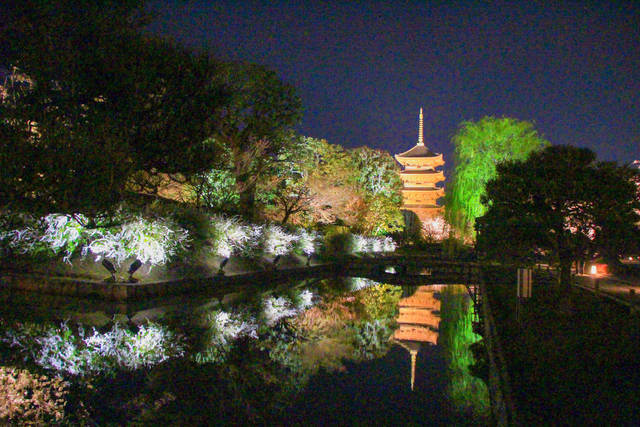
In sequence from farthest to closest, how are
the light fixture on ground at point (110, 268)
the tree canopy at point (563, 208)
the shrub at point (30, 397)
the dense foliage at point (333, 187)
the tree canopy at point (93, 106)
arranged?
1. the dense foliage at point (333, 187)
2. the light fixture on ground at point (110, 268)
3. the tree canopy at point (93, 106)
4. the tree canopy at point (563, 208)
5. the shrub at point (30, 397)

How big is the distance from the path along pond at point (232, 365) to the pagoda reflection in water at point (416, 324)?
0.15 ft

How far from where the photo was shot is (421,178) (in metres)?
65.4

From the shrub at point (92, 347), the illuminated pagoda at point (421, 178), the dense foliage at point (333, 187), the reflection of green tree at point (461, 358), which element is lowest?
the shrub at point (92, 347)

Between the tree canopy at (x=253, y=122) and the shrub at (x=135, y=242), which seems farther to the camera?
the tree canopy at (x=253, y=122)

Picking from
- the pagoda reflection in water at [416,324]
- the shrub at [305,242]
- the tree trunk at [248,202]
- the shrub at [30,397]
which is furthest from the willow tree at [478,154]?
the shrub at [30,397]

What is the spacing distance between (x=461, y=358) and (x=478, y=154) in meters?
31.2

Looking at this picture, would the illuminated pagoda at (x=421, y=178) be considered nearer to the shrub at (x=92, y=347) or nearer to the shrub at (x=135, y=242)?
the shrub at (x=135, y=242)

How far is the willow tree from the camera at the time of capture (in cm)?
3472

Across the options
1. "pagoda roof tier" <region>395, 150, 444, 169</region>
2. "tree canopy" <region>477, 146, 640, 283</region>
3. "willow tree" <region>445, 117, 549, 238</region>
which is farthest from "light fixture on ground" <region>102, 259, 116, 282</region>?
"pagoda roof tier" <region>395, 150, 444, 169</region>

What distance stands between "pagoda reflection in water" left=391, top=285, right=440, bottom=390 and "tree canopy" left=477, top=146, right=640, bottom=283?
2.57 m

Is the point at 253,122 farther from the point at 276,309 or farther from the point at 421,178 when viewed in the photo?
the point at 421,178

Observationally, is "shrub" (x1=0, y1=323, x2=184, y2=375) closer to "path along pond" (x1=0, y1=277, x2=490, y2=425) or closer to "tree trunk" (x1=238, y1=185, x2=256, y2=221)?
"path along pond" (x1=0, y1=277, x2=490, y2=425)

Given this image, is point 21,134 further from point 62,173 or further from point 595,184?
point 595,184

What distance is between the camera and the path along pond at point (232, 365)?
476 cm
